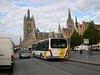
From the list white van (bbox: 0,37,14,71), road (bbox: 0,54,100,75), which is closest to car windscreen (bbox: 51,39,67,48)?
road (bbox: 0,54,100,75)

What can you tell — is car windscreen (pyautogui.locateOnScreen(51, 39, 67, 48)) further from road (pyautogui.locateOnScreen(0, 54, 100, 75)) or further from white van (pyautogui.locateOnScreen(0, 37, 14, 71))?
white van (pyautogui.locateOnScreen(0, 37, 14, 71))

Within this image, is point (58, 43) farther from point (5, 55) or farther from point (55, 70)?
point (5, 55)

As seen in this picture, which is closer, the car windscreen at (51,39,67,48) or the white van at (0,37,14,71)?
the white van at (0,37,14,71)

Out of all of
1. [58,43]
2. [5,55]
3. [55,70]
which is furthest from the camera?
[58,43]

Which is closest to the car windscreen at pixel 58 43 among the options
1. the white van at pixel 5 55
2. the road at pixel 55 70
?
the road at pixel 55 70

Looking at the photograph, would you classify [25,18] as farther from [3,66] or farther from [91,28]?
[3,66]

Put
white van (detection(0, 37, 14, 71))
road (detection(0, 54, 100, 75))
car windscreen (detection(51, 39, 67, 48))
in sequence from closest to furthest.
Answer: road (detection(0, 54, 100, 75)), white van (detection(0, 37, 14, 71)), car windscreen (detection(51, 39, 67, 48))

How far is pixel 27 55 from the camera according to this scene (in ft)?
82.6

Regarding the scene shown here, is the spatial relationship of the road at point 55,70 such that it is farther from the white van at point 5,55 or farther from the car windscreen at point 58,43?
the car windscreen at point 58,43

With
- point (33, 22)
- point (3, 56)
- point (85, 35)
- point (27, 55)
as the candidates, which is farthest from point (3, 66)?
point (33, 22)

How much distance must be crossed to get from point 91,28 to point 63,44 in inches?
973

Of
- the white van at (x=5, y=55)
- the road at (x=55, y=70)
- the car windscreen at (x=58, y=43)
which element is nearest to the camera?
the road at (x=55, y=70)

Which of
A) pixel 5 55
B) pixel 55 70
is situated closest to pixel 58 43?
pixel 55 70

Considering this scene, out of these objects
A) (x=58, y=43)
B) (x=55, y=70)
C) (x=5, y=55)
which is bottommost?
(x=55, y=70)
